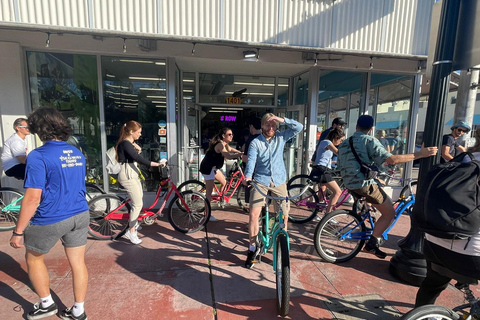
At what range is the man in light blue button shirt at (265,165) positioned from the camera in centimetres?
302

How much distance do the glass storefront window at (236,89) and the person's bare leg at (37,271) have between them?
5.20 m

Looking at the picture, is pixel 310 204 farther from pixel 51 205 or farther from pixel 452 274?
pixel 51 205

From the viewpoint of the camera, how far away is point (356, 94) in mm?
6438

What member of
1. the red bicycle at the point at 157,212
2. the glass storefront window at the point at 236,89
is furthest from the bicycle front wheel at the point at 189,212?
the glass storefront window at the point at 236,89

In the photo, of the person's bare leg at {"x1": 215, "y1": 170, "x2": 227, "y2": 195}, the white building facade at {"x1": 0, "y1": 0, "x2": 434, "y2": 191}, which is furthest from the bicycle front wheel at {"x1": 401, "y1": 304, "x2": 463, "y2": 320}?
the white building facade at {"x1": 0, "y1": 0, "x2": 434, "y2": 191}

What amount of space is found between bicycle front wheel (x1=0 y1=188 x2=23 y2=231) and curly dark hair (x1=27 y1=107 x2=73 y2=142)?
3.11m

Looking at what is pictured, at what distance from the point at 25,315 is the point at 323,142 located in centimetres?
456

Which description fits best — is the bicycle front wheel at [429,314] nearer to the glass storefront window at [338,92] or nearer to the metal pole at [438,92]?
the metal pole at [438,92]

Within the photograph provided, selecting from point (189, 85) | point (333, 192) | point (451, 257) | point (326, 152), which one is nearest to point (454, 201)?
point (451, 257)

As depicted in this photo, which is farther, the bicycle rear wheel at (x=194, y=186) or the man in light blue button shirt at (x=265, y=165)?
the bicycle rear wheel at (x=194, y=186)

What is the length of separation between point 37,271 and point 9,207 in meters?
2.91

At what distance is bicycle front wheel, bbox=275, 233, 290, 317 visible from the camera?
2.30 meters

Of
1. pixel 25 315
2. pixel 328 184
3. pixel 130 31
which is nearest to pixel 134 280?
pixel 25 315

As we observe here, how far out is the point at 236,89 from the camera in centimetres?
694
